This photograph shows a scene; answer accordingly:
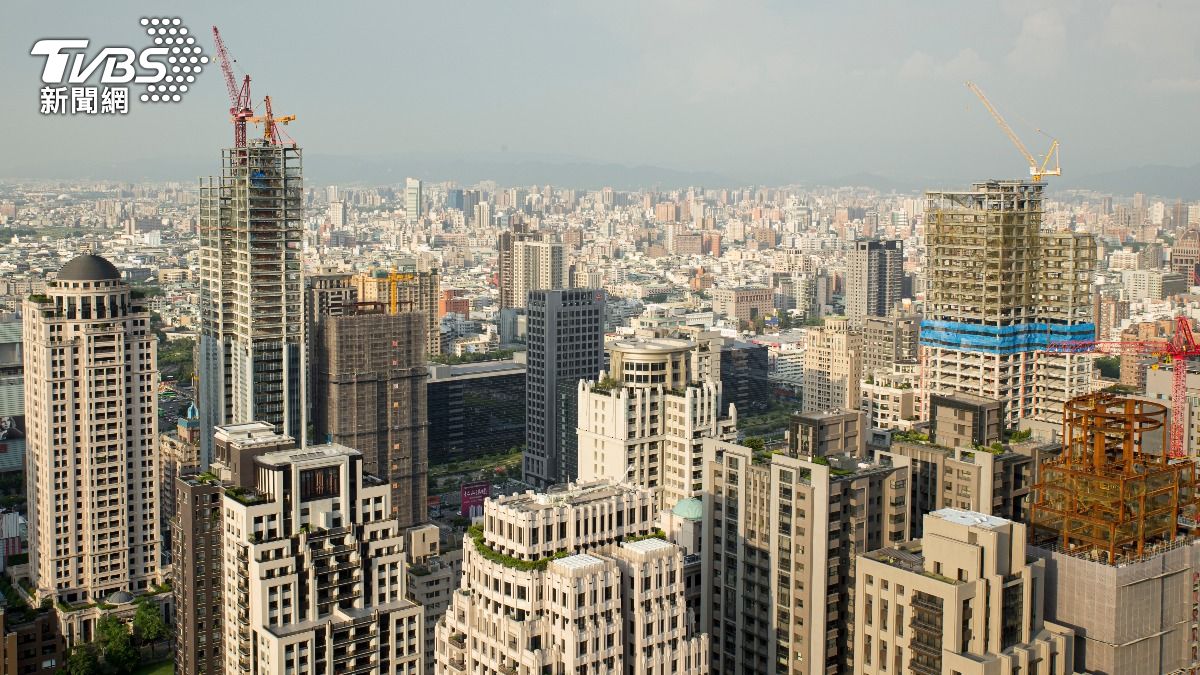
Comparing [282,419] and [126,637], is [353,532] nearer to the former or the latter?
[126,637]

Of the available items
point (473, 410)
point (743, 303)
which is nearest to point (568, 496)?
point (473, 410)

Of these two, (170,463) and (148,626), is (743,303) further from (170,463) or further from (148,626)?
(148,626)

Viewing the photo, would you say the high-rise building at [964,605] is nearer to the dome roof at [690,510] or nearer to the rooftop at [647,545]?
the rooftop at [647,545]

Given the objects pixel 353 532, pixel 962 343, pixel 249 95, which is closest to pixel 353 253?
pixel 249 95

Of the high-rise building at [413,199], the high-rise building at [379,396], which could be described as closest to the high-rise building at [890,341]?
the high-rise building at [379,396]

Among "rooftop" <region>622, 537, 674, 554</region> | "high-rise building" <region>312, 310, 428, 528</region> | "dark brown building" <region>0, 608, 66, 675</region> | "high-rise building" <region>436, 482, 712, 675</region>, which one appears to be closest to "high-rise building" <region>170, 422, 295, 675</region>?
"dark brown building" <region>0, 608, 66, 675</region>

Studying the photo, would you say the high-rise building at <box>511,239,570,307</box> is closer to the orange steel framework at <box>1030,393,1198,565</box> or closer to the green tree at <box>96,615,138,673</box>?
the green tree at <box>96,615,138,673</box>
